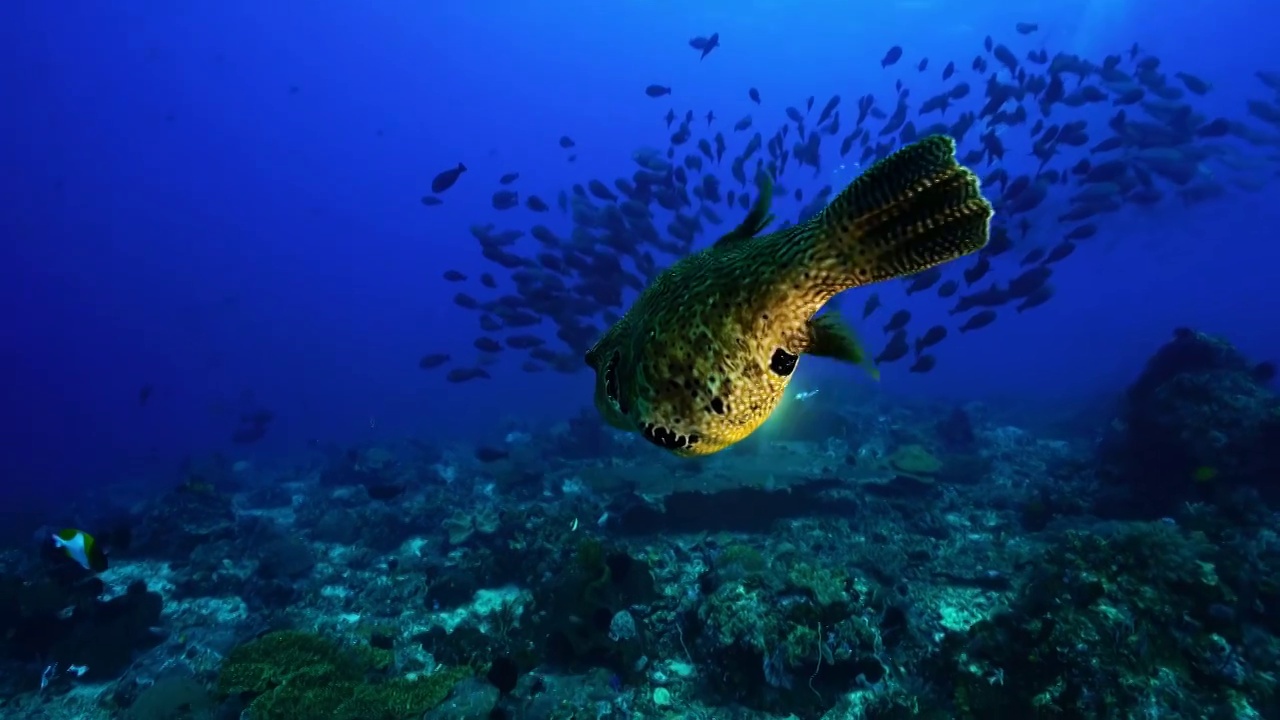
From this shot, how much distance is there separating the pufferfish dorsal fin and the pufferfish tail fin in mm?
593

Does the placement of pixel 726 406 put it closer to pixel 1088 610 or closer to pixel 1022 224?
pixel 1088 610

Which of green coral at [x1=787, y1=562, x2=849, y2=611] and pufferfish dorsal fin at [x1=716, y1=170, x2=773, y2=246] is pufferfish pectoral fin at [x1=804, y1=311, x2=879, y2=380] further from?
green coral at [x1=787, y1=562, x2=849, y2=611]

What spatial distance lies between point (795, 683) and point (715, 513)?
5126 millimetres

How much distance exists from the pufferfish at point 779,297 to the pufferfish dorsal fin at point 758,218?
0.35 m

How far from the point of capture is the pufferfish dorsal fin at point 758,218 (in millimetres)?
2311

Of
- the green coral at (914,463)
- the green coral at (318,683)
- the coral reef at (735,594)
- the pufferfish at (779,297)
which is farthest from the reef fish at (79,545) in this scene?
the green coral at (914,463)

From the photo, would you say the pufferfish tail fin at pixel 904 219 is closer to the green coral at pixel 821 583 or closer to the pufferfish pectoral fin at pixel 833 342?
the pufferfish pectoral fin at pixel 833 342

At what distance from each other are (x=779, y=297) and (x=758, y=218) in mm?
773

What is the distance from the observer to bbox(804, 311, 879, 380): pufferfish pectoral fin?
1.86 m

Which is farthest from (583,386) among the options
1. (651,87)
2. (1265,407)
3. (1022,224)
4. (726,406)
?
(726,406)

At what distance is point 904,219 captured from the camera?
161 centimetres

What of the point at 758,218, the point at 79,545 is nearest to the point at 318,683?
the point at 79,545

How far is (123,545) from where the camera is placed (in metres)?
11.6

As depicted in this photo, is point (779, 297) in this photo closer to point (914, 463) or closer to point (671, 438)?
point (671, 438)
